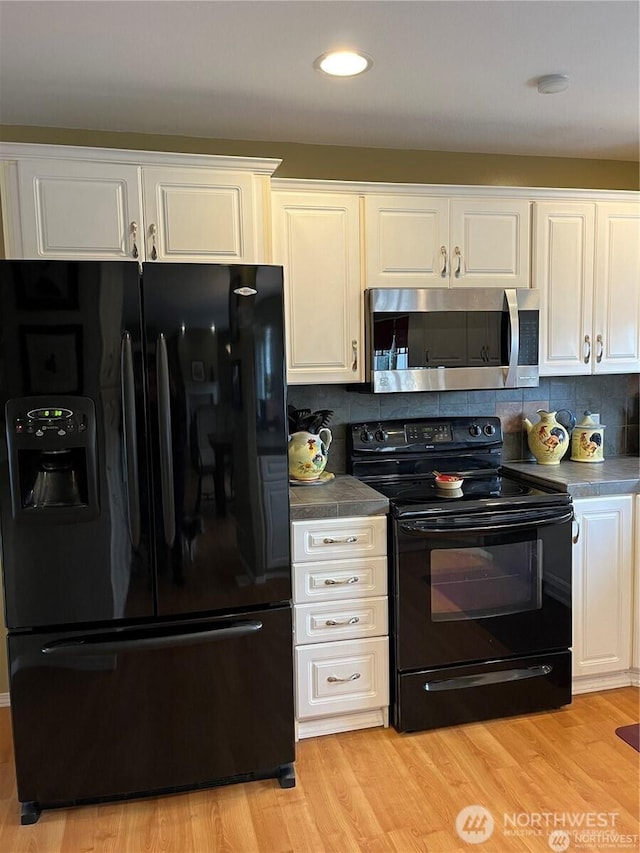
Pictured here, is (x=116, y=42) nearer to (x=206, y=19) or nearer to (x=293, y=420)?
(x=206, y=19)

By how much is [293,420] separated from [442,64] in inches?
58.1

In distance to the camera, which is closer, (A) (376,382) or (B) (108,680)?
(B) (108,680)

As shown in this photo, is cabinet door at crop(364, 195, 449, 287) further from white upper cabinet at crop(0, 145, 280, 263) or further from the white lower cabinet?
the white lower cabinet

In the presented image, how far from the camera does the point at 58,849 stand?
2.00 metres

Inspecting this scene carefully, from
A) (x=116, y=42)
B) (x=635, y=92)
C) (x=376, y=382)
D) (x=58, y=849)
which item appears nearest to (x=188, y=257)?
(x=116, y=42)

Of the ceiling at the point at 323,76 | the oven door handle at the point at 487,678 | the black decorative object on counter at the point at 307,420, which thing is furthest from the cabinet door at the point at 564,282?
the oven door handle at the point at 487,678

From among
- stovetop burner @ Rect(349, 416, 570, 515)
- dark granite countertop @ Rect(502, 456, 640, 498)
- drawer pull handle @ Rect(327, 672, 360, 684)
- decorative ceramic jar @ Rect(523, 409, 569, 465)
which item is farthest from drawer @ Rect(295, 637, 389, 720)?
decorative ceramic jar @ Rect(523, 409, 569, 465)

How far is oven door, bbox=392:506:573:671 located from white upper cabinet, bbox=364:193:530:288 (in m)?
1.05

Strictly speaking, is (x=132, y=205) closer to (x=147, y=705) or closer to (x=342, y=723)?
(x=147, y=705)

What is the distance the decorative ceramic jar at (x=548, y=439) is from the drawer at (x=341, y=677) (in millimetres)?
1233

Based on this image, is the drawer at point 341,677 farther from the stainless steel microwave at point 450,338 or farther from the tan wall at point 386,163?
the tan wall at point 386,163

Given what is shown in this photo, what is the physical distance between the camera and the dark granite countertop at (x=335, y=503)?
8.00ft

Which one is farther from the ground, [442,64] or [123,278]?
[442,64]

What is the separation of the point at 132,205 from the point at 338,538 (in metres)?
1.45
